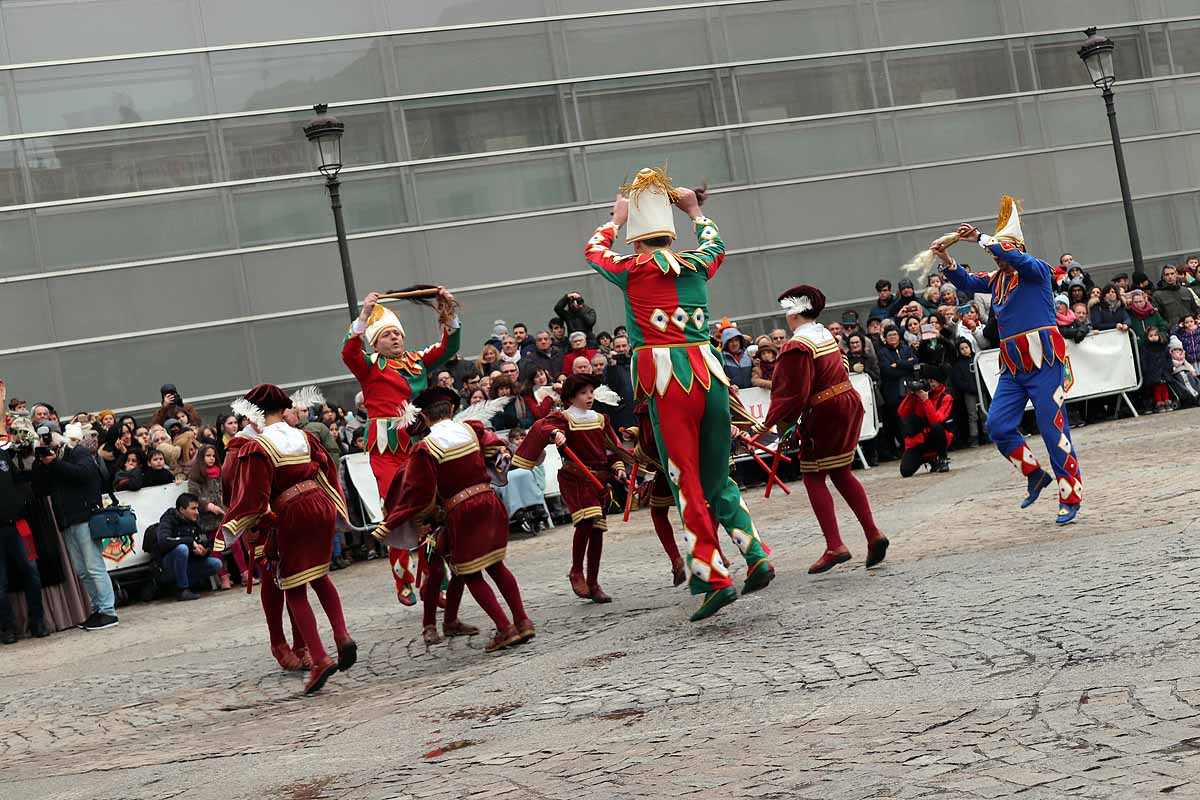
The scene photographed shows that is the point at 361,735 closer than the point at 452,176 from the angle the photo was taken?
Yes

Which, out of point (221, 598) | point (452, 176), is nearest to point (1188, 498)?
point (221, 598)

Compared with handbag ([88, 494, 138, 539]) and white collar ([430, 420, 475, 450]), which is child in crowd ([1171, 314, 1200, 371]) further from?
white collar ([430, 420, 475, 450])

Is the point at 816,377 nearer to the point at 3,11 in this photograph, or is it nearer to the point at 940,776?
the point at 940,776

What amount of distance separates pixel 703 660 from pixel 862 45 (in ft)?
64.5

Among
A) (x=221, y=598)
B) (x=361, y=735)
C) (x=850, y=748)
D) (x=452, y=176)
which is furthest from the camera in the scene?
(x=452, y=176)

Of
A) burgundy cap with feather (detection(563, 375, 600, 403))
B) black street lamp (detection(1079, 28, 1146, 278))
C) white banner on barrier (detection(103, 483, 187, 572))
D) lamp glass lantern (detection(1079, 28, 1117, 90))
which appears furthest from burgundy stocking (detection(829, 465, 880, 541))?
lamp glass lantern (detection(1079, 28, 1117, 90))

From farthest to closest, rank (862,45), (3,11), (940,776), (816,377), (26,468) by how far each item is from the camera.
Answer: (862,45), (3,11), (26,468), (816,377), (940,776)

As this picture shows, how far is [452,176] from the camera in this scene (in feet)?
76.0

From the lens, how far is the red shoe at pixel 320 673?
27.3ft

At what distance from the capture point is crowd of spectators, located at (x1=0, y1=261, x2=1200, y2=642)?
1309cm

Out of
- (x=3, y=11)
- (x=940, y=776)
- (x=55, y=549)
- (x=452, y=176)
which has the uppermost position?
(x=3, y=11)

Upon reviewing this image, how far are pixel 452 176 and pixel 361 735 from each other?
17.0 meters

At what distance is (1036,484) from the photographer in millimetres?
10586

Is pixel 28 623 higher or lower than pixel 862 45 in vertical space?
lower
